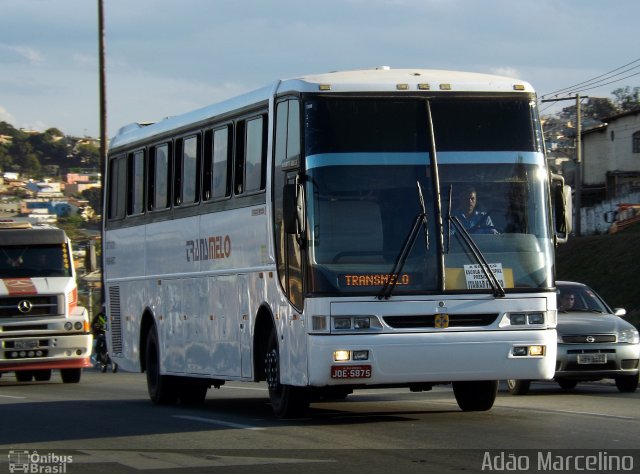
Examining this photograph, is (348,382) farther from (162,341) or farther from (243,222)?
(162,341)

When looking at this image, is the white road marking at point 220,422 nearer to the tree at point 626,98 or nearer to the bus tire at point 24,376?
the bus tire at point 24,376

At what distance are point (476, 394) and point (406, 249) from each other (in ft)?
9.70

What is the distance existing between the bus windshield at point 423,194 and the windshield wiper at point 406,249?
0.6 inches

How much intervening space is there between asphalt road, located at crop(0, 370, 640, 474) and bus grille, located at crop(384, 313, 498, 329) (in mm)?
1026

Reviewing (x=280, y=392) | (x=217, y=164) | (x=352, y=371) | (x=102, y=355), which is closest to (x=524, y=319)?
(x=352, y=371)

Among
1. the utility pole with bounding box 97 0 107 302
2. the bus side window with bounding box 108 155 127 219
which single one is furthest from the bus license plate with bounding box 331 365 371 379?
the utility pole with bounding box 97 0 107 302

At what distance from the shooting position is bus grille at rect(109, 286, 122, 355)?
862 inches

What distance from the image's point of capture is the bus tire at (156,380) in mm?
19641

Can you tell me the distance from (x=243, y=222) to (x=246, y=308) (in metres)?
0.98

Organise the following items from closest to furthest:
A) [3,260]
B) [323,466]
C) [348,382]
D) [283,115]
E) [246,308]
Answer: [323,466] < [348,382] < [283,115] < [246,308] < [3,260]

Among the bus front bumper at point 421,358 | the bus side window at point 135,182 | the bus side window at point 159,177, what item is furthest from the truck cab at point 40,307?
the bus front bumper at point 421,358

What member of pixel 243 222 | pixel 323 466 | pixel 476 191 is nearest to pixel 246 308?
pixel 243 222

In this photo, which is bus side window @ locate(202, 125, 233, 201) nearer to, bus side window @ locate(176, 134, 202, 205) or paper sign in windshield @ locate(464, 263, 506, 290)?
bus side window @ locate(176, 134, 202, 205)

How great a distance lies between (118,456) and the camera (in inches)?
488
